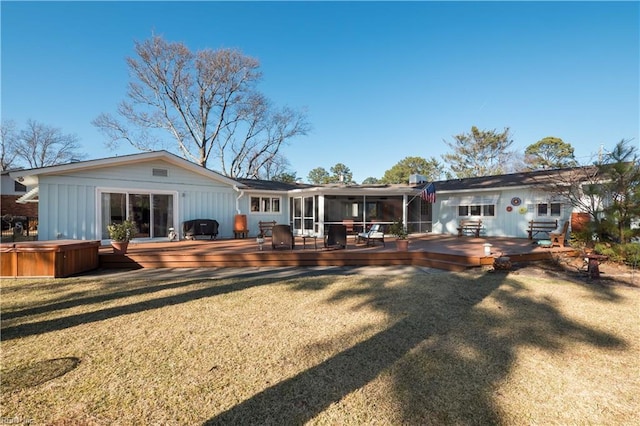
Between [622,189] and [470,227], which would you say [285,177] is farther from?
[622,189]

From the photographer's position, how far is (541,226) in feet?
41.5

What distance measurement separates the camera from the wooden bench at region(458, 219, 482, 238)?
13.8 metres

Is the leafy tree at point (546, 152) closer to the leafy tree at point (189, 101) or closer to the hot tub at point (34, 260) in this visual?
the leafy tree at point (189, 101)

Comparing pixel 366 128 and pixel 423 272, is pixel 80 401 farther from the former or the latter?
pixel 366 128

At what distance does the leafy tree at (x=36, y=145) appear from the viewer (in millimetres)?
32812

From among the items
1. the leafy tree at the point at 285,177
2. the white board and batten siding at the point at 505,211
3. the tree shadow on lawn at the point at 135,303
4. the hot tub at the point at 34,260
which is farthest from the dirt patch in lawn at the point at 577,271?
the leafy tree at the point at 285,177

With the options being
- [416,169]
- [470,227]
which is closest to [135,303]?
[470,227]

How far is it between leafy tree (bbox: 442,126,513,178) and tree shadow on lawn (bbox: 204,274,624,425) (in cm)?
3264

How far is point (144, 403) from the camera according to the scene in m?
2.47

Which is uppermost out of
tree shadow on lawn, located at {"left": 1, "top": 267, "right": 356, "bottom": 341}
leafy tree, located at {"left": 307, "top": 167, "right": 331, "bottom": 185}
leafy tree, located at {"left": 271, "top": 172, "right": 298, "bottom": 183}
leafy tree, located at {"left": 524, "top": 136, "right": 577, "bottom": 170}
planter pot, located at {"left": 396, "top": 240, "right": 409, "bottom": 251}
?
leafy tree, located at {"left": 307, "top": 167, "right": 331, "bottom": 185}

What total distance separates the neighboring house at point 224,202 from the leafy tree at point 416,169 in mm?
27471

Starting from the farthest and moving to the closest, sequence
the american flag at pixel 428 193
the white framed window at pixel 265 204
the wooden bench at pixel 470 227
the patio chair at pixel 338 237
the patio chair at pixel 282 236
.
A: the white framed window at pixel 265 204
the wooden bench at pixel 470 227
the american flag at pixel 428 193
the patio chair at pixel 338 237
the patio chair at pixel 282 236

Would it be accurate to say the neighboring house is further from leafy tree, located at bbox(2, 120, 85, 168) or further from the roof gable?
leafy tree, located at bbox(2, 120, 85, 168)

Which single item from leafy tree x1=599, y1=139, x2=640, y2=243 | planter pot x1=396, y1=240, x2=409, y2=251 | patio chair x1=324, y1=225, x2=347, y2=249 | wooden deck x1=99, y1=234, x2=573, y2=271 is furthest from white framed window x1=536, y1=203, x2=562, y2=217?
patio chair x1=324, y1=225, x2=347, y2=249
